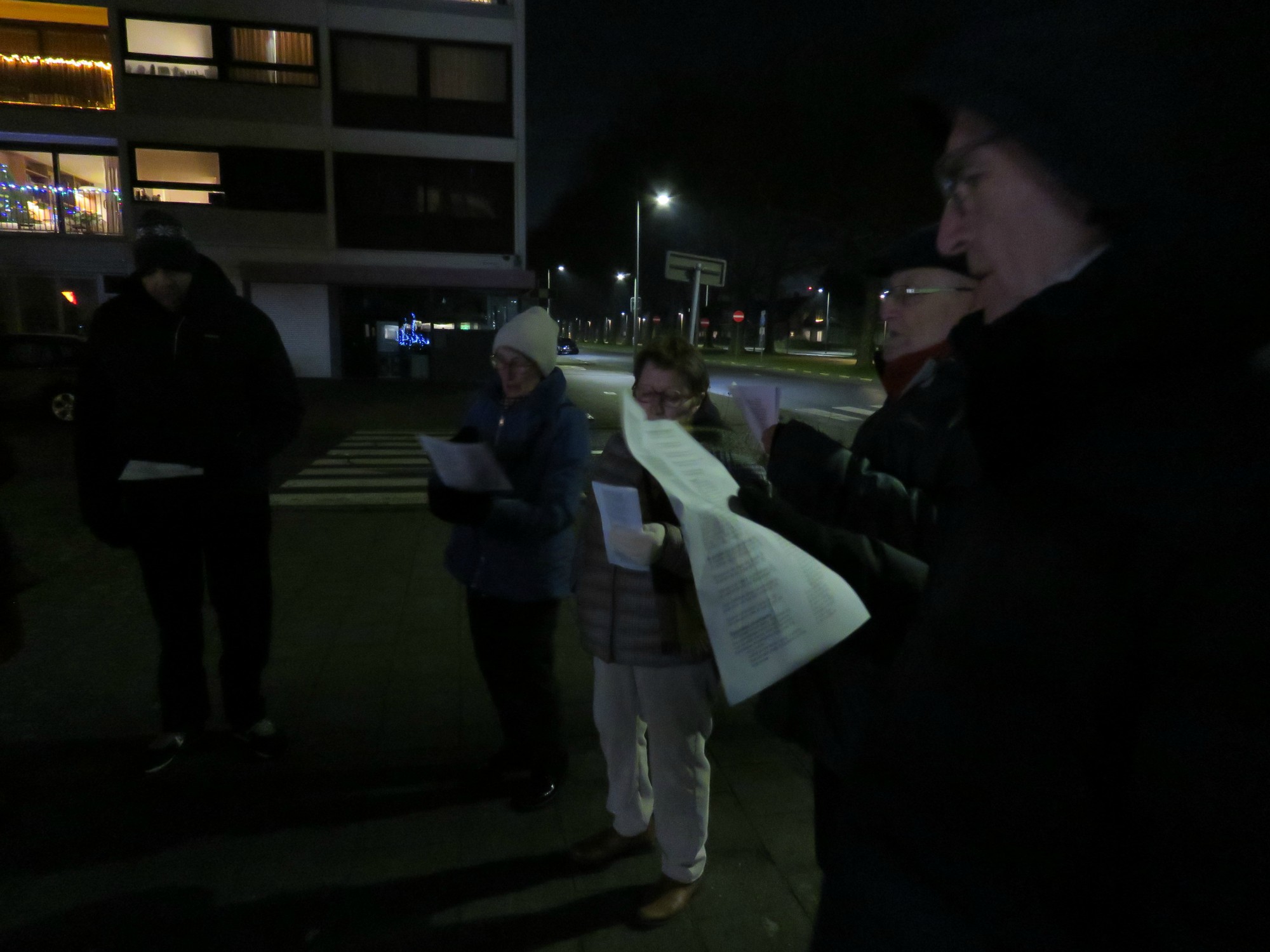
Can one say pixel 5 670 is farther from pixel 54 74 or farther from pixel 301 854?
pixel 54 74

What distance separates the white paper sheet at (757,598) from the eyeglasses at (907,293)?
3.38 ft

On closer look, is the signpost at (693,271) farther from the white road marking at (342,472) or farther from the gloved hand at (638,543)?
the gloved hand at (638,543)

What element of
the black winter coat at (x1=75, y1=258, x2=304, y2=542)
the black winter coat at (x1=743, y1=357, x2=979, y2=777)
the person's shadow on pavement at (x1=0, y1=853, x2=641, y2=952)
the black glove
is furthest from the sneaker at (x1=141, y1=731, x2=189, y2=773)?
the black winter coat at (x1=743, y1=357, x2=979, y2=777)

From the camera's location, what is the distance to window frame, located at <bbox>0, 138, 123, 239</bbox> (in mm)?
22797

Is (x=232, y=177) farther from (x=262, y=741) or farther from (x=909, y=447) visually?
(x=909, y=447)

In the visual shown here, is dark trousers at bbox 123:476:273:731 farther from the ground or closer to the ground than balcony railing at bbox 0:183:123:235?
closer to the ground

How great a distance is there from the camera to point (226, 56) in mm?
22484

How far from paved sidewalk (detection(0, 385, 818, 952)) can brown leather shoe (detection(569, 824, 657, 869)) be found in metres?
0.05

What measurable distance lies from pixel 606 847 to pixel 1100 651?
2431mm

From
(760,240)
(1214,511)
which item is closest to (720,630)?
(1214,511)

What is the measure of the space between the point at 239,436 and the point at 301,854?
1611 mm

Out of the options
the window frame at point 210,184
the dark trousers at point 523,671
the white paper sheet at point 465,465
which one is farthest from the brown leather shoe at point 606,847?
the window frame at point 210,184

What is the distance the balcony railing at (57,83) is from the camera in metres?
22.5

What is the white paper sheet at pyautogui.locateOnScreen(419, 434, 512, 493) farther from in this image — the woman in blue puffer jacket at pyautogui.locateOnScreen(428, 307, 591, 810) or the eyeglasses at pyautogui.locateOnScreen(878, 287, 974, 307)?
the eyeglasses at pyautogui.locateOnScreen(878, 287, 974, 307)
